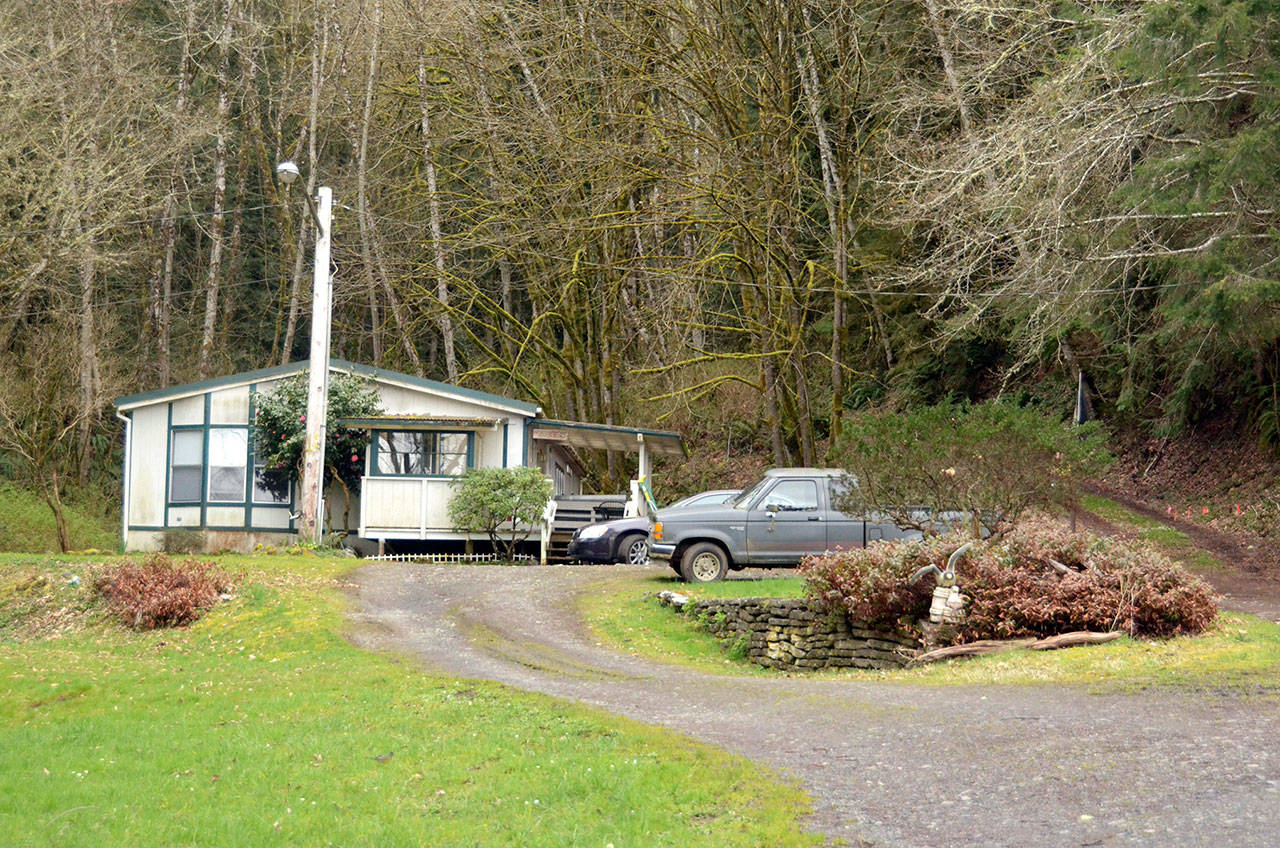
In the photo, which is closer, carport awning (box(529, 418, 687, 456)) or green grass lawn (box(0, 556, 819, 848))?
green grass lawn (box(0, 556, 819, 848))

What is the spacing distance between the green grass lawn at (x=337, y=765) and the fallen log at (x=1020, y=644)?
4.76 metres

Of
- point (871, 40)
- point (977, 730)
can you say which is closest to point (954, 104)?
point (871, 40)

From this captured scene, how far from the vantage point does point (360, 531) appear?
2414cm

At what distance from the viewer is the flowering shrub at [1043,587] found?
1294 cm

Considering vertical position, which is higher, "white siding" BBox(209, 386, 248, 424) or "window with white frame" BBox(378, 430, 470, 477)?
"white siding" BBox(209, 386, 248, 424)

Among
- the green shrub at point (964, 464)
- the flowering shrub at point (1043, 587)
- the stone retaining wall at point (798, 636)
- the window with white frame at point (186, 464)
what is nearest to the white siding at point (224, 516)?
the window with white frame at point (186, 464)

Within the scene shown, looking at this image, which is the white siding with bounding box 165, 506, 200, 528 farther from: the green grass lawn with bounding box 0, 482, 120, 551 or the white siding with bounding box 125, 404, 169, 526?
the green grass lawn with bounding box 0, 482, 120, 551

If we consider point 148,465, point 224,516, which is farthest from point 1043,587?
point 148,465

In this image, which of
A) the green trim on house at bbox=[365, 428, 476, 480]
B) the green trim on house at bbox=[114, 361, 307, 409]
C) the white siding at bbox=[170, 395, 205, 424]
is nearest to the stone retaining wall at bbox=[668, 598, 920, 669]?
the green trim on house at bbox=[365, 428, 476, 480]

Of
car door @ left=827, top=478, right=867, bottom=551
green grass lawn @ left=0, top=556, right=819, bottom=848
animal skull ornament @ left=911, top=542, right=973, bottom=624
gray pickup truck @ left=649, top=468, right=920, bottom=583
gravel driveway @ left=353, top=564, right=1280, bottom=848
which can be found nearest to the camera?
gravel driveway @ left=353, top=564, right=1280, bottom=848

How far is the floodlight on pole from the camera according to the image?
22.1 metres

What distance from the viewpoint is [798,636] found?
15531mm

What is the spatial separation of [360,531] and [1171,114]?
52.7 feet

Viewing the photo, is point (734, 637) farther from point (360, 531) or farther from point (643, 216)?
point (643, 216)
